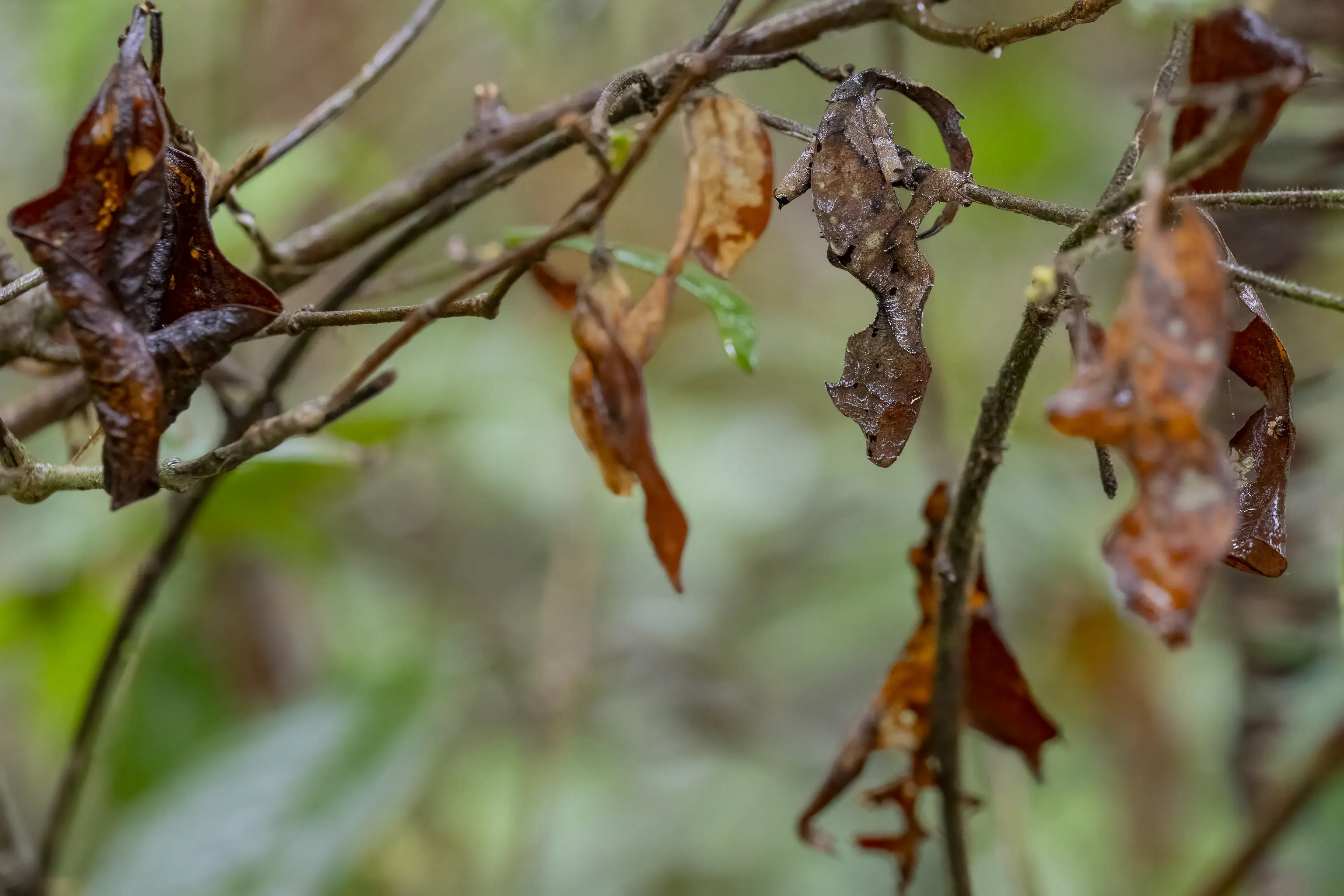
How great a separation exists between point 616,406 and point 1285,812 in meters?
0.57

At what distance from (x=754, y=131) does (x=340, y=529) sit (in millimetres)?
1574

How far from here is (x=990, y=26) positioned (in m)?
0.45

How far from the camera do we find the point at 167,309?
417 millimetres

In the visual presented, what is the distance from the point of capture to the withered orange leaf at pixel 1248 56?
1.13 feet

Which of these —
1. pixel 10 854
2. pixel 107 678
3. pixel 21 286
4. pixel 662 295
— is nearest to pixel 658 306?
pixel 662 295

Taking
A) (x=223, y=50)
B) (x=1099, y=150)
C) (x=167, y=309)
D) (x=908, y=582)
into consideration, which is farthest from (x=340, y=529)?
(x=167, y=309)

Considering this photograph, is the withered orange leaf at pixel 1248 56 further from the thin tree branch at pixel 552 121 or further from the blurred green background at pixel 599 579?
the blurred green background at pixel 599 579

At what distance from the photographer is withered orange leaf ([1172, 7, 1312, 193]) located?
35 cm

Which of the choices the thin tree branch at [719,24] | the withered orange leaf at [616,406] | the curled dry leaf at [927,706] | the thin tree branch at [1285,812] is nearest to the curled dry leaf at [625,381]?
the withered orange leaf at [616,406]

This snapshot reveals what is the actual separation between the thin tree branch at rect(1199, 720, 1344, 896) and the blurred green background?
20cm

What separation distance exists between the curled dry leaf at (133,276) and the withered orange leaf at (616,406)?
12 cm

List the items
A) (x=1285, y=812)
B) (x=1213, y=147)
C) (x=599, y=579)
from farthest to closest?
(x=599, y=579)
(x=1285, y=812)
(x=1213, y=147)

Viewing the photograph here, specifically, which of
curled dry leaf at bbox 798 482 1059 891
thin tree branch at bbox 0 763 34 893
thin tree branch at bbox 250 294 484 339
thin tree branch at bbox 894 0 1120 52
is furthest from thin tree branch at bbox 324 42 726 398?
thin tree branch at bbox 0 763 34 893

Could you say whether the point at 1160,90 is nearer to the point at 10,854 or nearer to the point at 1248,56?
the point at 1248,56
